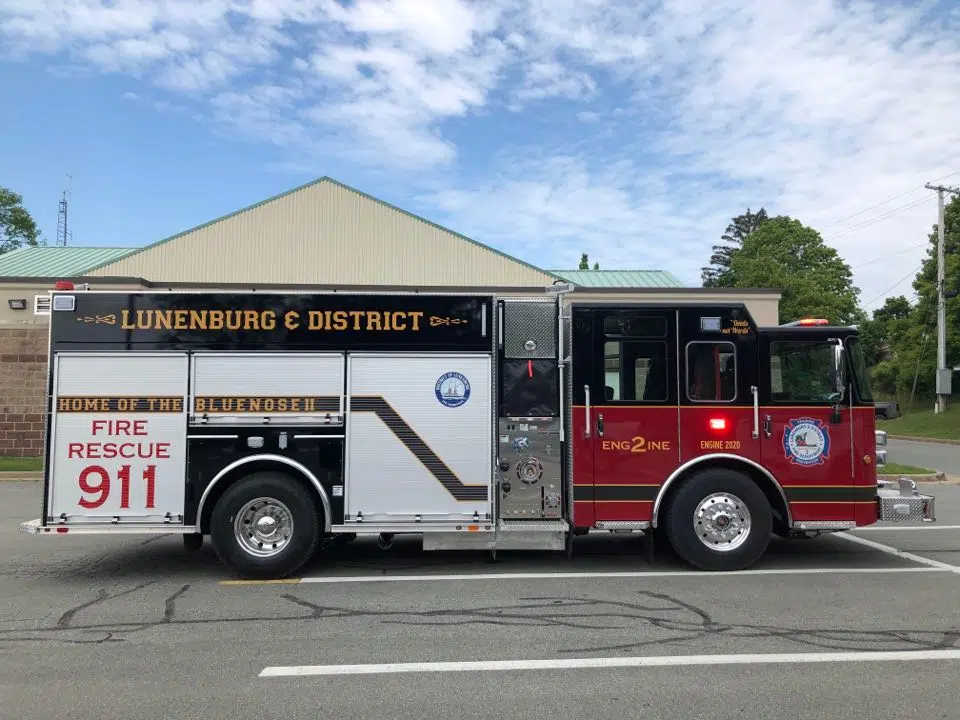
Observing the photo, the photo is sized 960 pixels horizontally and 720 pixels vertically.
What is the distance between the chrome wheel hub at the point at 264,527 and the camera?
6797 millimetres

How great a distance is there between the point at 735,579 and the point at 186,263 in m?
18.8

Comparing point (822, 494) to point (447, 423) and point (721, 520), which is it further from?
point (447, 423)

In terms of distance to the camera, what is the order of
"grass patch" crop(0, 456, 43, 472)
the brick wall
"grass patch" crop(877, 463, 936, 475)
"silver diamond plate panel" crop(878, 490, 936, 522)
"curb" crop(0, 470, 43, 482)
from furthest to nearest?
1. the brick wall
2. "grass patch" crop(0, 456, 43, 472)
3. "curb" crop(0, 470, 43, 482)
4. "grass patch" crop(877, 463, 936, 475)
5. "silver diamond plate panel" crop(878, 490, 936, 522)

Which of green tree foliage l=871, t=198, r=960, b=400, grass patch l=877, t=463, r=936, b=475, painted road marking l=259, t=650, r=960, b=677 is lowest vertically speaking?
painted road marking l=259, t=650, r=960, b=677

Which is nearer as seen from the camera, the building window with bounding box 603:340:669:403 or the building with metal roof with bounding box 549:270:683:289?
the building window with bounding box 603:340:669:403

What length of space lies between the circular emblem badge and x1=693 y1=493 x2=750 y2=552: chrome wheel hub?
251 cm

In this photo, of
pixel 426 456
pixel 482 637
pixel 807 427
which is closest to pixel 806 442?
pixel 807 427

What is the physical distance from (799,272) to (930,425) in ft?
53.8

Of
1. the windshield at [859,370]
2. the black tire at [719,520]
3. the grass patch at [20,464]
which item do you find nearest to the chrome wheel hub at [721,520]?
the black tire at [719,520]

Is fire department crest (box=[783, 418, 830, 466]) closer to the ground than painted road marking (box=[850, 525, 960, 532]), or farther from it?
farther from it

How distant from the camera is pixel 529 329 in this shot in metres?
7.14

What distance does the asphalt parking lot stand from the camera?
161 inches

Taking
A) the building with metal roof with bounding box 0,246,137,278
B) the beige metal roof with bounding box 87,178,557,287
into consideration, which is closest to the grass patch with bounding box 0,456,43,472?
the beige metal roof with bounding box 87,178,557,287

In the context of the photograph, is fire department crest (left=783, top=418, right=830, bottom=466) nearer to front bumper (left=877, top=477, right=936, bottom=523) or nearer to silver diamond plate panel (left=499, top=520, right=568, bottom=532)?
front bumper (left=877, top=477, right=936, bottom=523)
